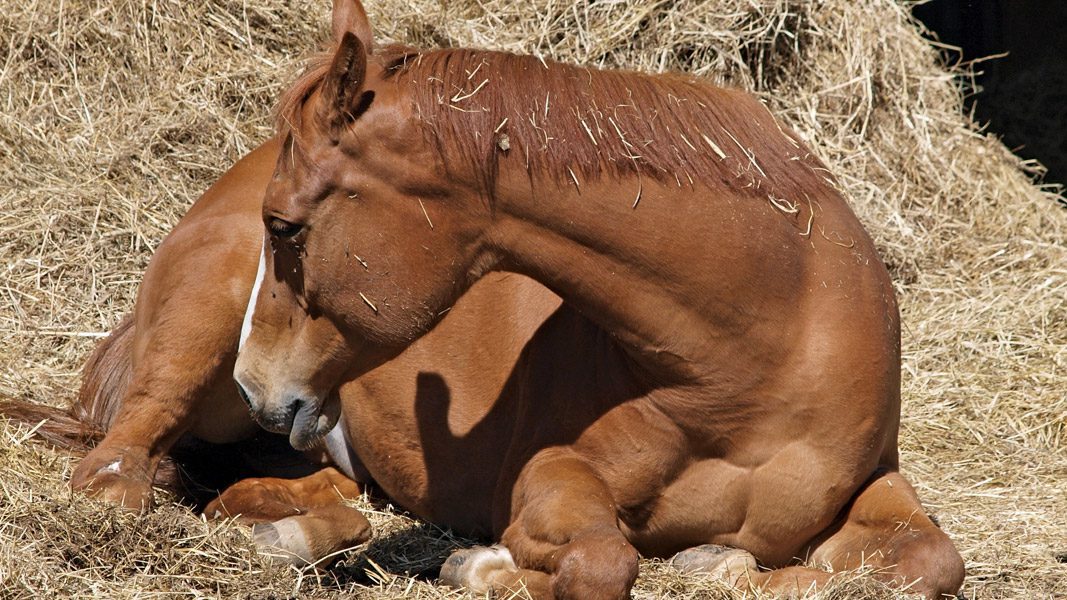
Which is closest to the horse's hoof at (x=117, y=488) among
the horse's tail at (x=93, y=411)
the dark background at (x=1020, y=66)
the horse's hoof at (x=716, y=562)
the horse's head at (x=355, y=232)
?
the horse's tail at (x=93, y=411)

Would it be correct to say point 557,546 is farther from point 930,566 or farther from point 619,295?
point 930,566

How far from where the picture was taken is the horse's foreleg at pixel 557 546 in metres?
2.70

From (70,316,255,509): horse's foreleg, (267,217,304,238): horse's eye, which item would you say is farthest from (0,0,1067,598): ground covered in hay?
(267,217,304,238): horse's eye

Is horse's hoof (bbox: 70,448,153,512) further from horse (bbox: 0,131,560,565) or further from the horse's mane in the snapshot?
the horse's mane

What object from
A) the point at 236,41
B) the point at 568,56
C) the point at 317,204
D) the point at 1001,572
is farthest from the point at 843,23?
the point at 317,204

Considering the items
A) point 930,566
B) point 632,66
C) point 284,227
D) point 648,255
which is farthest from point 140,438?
point 632,66

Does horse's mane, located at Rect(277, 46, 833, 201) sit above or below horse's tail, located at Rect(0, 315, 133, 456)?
above

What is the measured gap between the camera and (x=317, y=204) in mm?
2738

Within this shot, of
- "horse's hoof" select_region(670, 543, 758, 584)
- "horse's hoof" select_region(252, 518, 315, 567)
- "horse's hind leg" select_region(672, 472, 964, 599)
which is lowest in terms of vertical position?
"horse's hoof" select_region(252, 518, 315, 567)

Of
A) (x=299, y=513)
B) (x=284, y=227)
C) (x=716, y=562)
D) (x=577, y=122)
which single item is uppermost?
(x=577, y=122)

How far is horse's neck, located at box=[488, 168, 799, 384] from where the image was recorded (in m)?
2.69

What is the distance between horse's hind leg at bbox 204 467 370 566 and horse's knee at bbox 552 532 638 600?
0.73 metres

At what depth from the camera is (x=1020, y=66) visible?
7227 millimetres

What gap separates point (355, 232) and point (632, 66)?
3249 mm
